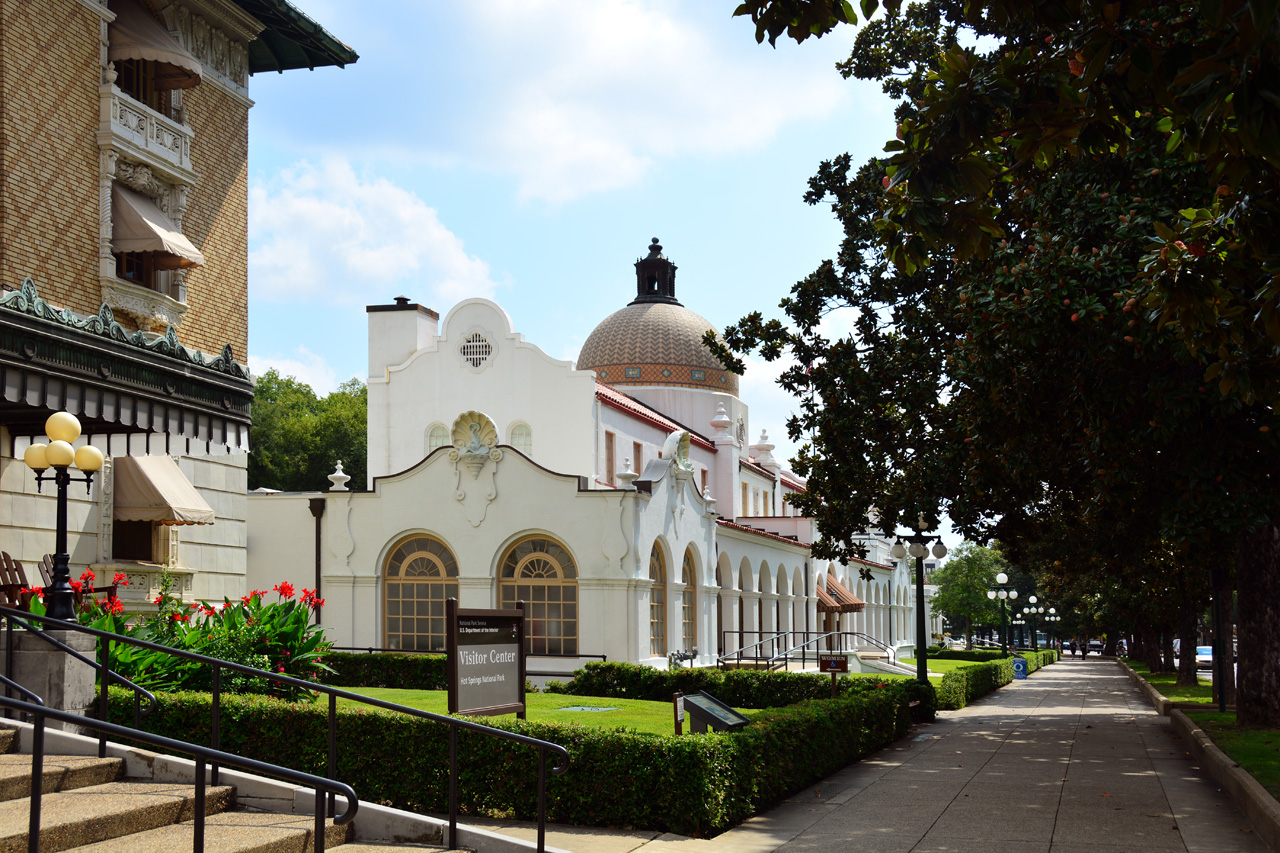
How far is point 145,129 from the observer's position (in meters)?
20.9

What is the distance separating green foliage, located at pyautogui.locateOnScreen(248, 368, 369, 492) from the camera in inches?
2475

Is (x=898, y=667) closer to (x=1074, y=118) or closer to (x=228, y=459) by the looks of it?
(x=228, y=459)

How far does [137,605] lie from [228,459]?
13.6 ft

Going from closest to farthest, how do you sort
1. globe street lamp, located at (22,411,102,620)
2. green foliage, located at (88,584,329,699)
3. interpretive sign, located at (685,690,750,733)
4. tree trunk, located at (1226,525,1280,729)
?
globe street lamp, located at (22,411,102,620) → green foliage, located at (88,584,329,699) → interpretive sign, located at (685,690,750,733) → tree trunk, located at (1226,525,1280,729)

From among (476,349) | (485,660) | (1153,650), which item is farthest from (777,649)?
(485,660)

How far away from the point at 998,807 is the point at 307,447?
2186 inches

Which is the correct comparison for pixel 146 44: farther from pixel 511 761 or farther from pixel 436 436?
pixel 436 436

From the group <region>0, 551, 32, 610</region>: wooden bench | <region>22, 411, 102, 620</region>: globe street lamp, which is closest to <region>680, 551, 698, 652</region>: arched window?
<region>0, 551, 32, 610</region>: wooden bench

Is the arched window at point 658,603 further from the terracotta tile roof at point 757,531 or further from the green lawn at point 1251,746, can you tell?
the green lawn at point 1251,746

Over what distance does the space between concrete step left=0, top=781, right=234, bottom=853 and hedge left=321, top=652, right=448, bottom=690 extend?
52.2 feet

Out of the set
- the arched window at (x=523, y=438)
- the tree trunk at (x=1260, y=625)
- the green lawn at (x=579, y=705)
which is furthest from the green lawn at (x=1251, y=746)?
the arched window at (x=523, y=438)

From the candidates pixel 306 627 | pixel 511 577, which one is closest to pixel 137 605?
pixel 306 627

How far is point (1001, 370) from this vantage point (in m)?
15.2

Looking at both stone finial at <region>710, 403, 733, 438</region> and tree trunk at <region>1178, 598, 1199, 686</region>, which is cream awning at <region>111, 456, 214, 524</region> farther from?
tree trunk at <region>1178, 598, 1199, 686</region>
